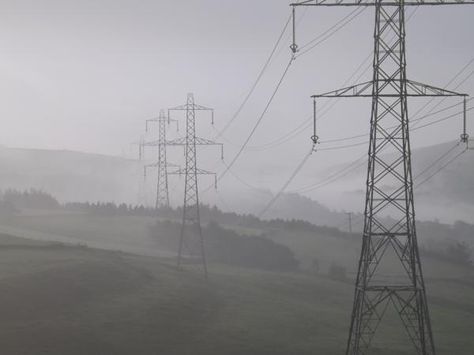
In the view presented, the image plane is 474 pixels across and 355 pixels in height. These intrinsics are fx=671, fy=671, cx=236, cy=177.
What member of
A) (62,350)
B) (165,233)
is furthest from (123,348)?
(165,233)

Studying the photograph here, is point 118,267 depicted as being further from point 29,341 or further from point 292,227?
point 292,227

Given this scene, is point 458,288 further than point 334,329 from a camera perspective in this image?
Yes

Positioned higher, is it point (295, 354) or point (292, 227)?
point (292, 227)

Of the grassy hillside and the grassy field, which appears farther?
the grassy field

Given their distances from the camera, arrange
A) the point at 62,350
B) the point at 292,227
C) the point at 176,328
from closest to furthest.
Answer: the point at 62,350 < the point at 176,328 < the point at 292,227

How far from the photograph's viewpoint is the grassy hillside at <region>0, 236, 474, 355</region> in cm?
3138

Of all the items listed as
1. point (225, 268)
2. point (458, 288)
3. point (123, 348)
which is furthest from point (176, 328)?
point (458, 288)

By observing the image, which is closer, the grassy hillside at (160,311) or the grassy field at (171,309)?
the grassy hillside at (160,311)

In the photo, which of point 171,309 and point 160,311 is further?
point 171,309

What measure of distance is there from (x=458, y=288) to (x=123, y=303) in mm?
40727

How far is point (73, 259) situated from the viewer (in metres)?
50.2

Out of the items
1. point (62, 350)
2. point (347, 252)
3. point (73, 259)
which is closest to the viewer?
point (62, 350)

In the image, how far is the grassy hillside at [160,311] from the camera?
31.4 meters

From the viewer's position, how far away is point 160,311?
127 feet
